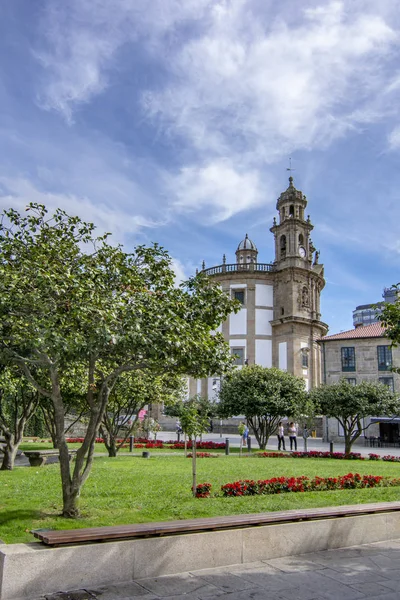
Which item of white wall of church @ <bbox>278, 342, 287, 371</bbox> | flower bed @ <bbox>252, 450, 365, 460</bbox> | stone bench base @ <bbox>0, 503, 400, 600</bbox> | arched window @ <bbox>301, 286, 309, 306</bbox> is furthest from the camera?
arched window @ <bbox>301, 286, 309, 306</bbox>

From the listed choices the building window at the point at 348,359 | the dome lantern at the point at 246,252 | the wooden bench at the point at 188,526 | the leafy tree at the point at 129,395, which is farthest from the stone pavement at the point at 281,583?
the dome lantern at the point at 246,252

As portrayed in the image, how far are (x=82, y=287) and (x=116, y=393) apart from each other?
1501 centimetres

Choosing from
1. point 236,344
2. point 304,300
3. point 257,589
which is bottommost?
point 257,589

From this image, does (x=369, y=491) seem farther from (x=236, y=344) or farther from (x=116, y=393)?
(x=236, y=344)

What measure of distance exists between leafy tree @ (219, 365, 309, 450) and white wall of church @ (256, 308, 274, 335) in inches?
922

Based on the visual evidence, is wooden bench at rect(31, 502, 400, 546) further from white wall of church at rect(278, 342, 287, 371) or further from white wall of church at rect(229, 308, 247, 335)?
white wall of church at rect(229, 308, 247, 335)

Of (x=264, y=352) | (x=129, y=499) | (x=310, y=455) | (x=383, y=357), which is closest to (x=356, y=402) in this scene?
(x=310, y=455)

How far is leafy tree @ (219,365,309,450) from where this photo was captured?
90.0 ft

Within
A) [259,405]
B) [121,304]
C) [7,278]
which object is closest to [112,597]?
[121,304]

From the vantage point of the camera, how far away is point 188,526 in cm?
673

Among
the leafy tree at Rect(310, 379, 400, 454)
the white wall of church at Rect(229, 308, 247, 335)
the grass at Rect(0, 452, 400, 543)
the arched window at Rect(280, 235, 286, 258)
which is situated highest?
the arched window at Rect(280, 235, 286, 258)

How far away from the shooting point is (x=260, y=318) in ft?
174

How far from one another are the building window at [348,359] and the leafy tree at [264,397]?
16158 mm

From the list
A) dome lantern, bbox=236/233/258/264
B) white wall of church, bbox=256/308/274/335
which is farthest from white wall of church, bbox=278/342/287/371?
dome lantern, bbox=236/233/258/264
